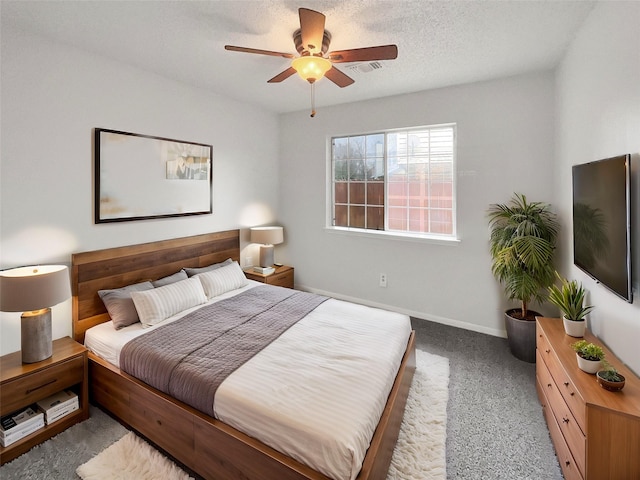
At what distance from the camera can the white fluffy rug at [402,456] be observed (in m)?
1.77

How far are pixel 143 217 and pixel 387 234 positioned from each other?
8.87 feet

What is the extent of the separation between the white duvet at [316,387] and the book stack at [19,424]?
1.56 ft

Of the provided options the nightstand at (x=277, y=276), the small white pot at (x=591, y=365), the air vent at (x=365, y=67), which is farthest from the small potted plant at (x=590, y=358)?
the nightstand at (x=277, y=276)

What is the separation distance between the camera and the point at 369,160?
13.7 feet

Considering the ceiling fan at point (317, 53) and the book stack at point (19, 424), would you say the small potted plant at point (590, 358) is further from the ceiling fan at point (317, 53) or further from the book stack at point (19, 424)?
the book stack at point (19, 424)

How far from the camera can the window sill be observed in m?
3.62

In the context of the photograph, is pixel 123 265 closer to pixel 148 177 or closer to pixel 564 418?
pixel 148 177

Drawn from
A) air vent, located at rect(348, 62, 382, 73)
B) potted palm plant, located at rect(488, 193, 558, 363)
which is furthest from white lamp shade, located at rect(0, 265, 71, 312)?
potted palm plant, located at rect(488, 193, 558, 363)

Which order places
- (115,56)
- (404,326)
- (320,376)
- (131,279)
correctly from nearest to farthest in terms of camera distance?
1. (320,376)
2. (404,326)
3. (115,56)
4. (131,279)

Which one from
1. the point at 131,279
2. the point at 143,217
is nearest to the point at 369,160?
the point at 143,217

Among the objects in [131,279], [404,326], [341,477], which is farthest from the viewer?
[131,279]

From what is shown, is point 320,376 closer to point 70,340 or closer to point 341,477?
point 341,477

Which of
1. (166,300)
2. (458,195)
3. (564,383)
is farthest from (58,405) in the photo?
(458,195)

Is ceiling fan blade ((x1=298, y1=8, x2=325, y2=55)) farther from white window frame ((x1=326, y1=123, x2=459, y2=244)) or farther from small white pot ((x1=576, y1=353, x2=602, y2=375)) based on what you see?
small white pot ((x1=576, y1=353, x2=602, y2=375))
